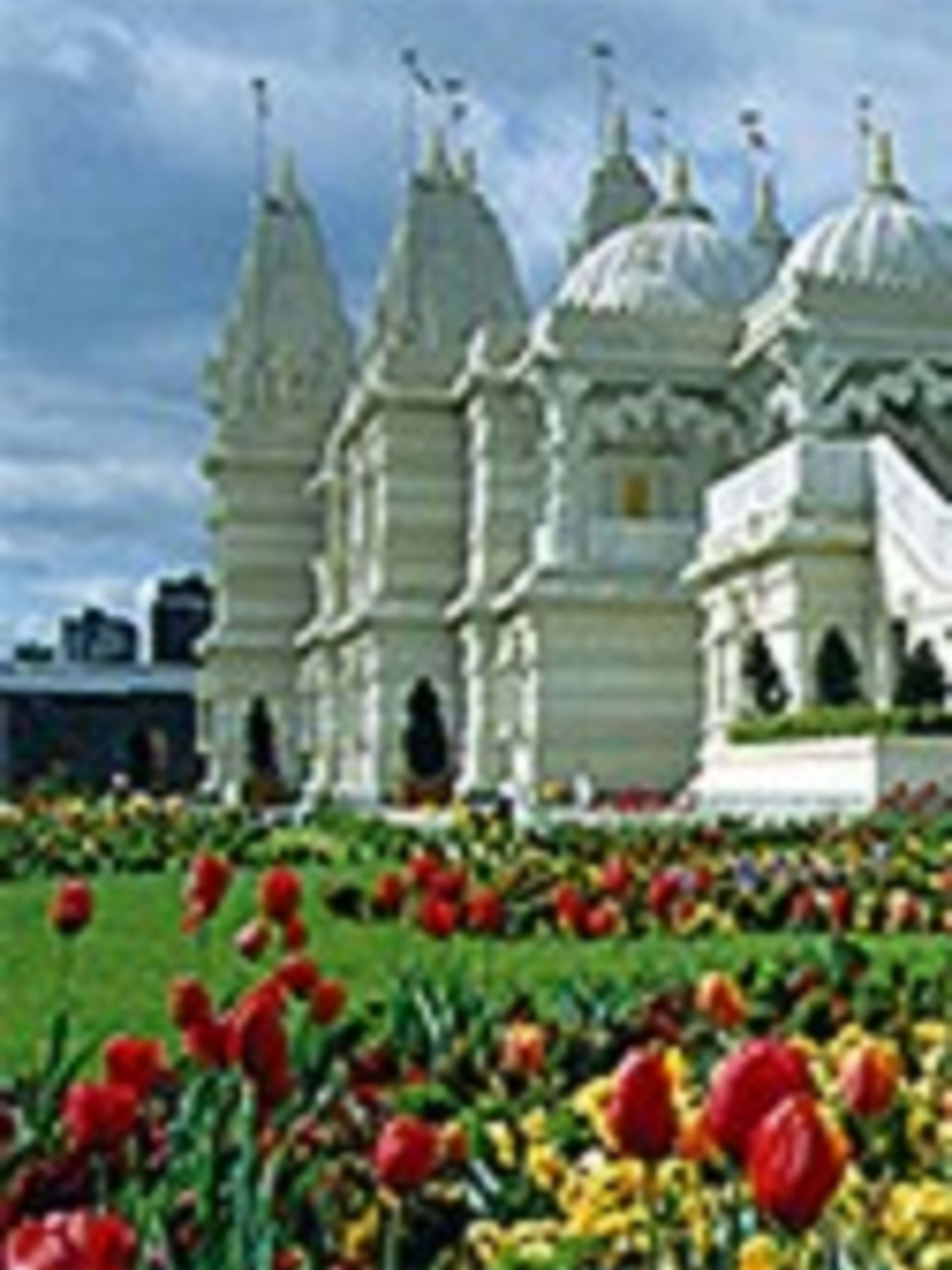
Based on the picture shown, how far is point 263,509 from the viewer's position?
54.0m

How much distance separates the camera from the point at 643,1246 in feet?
10.6

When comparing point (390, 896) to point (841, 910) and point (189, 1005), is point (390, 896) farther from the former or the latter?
point (189, 1005)

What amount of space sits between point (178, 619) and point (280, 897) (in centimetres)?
7178

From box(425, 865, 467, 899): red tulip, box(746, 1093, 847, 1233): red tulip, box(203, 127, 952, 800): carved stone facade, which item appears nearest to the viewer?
box(746, 1093, 847, 1233): red tulip

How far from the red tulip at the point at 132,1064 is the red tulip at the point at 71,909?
1.80 m

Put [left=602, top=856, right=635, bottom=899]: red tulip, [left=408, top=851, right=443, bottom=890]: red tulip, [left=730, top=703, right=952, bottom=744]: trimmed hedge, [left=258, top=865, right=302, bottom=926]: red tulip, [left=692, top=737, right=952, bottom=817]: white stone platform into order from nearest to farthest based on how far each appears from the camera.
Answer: [left=258, top=865, right=302, bottom=926]: red tulip → [left=408, top=851, right=443, bottom=890]: red tulip → [left=602, top=856, right=635, bottom=899]: red tulip → [left=692, top=737, right=952, bottom=817]: white stone platform → [left=730, top=703, right=952, bottom=744]: trimmed hedge

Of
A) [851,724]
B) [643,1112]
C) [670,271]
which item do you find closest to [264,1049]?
[643,1112]

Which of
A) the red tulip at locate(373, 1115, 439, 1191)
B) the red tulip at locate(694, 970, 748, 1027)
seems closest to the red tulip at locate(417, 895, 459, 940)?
the red tulip at locate(694, 970, 748, 1027)

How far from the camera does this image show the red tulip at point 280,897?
483cm

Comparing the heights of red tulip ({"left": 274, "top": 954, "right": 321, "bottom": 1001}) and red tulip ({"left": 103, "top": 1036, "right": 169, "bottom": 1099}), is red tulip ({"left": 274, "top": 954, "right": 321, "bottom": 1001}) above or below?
above

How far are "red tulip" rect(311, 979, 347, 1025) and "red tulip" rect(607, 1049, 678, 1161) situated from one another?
4.57ft

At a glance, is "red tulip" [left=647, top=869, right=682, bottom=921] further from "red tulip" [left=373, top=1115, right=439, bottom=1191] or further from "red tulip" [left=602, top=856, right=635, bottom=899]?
"red tulip" [left=373, top=1115, right=439, bottom=1191]

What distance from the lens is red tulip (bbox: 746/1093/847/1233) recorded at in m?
2.20

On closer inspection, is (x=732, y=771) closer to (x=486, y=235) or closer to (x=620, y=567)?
(x=620, y=567)
